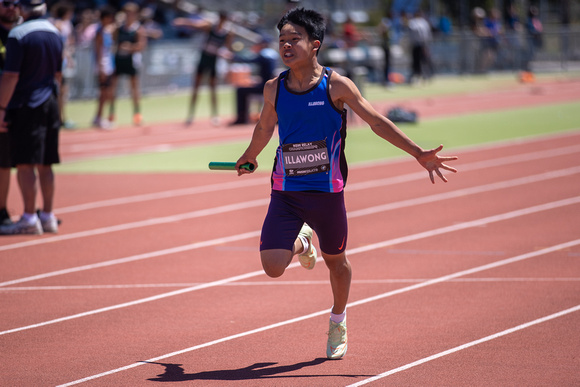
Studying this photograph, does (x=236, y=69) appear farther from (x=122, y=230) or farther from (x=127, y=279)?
(x=127, y=279)

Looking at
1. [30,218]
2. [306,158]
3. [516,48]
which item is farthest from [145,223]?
[516,48]

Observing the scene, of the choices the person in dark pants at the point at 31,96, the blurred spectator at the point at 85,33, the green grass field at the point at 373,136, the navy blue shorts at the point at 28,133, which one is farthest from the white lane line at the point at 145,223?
the blurred spectator at the point at 85,33

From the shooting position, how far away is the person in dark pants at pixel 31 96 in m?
9.24

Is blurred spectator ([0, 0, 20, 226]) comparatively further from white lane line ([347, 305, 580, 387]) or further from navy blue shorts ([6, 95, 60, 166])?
white lane line ([347, 305, 580, 387])

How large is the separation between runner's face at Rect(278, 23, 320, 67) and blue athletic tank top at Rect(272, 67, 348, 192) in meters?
0.18

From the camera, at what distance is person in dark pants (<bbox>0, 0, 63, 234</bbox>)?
9.24 meters

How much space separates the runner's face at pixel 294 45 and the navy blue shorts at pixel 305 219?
0.82 meters

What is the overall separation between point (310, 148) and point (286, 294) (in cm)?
211

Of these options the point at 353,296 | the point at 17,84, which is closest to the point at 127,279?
the point at 353,296

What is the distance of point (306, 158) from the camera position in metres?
5.64

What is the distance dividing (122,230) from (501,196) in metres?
4.92

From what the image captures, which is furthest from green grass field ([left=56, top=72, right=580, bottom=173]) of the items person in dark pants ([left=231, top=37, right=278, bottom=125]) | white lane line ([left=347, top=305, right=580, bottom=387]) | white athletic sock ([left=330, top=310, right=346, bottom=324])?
white athletic sock ([left=330, top=310, right=346, bottom=324])

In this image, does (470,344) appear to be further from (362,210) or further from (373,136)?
(373,136)

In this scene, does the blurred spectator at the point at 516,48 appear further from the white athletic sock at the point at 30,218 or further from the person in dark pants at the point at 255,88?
the white athletic sock at the point at 30,218
